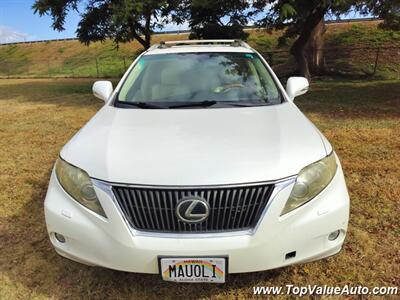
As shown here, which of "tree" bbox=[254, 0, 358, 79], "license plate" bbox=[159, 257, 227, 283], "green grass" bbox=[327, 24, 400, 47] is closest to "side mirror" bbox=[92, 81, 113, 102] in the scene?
"license plate" bbox=[159, 257, 227, 283]

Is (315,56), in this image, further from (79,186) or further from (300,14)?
(79,186)

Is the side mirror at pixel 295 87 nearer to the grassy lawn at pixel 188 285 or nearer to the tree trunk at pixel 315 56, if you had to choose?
the grassy lawn at pixel 188 285

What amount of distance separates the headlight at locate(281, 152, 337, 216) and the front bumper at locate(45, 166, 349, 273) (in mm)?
32

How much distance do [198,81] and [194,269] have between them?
178 centimetres

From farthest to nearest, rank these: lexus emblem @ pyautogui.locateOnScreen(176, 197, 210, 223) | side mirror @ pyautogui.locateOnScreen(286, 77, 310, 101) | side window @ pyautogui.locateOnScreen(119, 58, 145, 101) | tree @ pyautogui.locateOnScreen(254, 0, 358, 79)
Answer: tree @ pyautogui.locateOnScreen(254, 0, 358, 79), side mirror @ pyautogui.locateOnScreen(286, 77, 310, 101), side window @ pyautogui.locateOnScreen(119, 58, 145, 101), lexus emblem @ pyautogui.locateOnScreen(176, 197, 210, 223)

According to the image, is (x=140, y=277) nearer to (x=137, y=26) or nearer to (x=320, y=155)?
(x=320, y=155)

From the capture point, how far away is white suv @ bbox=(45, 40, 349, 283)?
78.4 inches

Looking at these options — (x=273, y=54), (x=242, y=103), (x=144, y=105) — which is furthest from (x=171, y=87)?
(x=273, y=54)

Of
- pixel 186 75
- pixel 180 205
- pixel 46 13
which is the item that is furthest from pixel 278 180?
pixel 46 13

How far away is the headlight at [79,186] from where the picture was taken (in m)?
2.11

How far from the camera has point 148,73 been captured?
348 cm

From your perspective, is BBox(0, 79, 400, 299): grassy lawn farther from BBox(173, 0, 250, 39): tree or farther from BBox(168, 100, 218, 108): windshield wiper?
BBox(173, 0, 250, 39): tree

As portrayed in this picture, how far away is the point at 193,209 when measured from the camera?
6.48ft

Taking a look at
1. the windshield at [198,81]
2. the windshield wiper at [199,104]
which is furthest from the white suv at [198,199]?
the windshield at [198,81]
